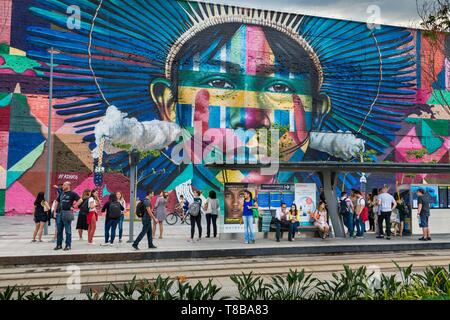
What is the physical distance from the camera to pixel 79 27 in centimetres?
2997

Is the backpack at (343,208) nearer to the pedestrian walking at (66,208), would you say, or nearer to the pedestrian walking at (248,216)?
the pedestrian walking at (248,216)

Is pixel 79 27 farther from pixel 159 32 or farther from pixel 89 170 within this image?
pixel 89 170

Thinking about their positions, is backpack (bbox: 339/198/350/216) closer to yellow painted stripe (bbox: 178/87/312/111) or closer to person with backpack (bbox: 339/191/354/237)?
person with backpack (bbox: 339/191/354/237)

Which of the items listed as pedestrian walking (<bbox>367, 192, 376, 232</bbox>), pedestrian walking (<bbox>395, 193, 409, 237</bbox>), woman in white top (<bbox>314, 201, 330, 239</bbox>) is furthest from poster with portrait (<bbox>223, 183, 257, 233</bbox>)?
pedestrian walking (<bbox>395, 193, 409, 237</bbox>)

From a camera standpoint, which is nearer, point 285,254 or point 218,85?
point 285,254

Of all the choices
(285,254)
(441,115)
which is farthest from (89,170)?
(441,115)

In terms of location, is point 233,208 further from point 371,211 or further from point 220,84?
point 220,84

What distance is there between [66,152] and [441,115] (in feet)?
112

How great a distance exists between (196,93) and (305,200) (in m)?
19.9

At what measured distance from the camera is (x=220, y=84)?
3372 cm

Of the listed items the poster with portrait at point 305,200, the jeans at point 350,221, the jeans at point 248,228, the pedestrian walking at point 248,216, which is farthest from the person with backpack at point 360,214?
the jeans at point 248,228

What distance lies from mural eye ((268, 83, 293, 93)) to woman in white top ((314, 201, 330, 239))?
2127 cm

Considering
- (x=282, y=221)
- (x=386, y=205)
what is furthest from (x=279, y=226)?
(x=386, y=205)

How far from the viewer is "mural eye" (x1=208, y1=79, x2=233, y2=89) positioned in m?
33.5
